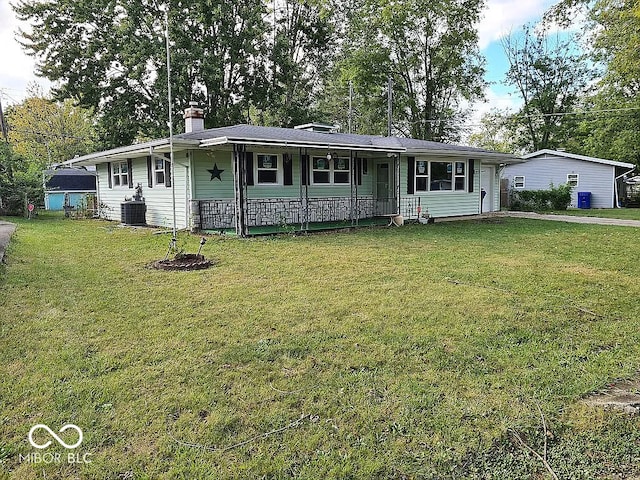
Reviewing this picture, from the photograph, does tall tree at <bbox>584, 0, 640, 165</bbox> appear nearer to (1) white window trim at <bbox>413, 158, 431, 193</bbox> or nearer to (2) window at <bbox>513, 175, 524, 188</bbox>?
(2) window at <bbox>513, 175, 524, 188</bbox>

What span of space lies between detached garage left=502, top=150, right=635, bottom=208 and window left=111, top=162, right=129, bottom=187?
17.9 metres

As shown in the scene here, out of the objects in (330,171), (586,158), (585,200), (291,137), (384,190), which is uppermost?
(586,158)

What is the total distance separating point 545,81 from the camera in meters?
33.1

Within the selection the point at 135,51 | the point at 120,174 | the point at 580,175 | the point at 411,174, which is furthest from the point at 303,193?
the point at 580,175

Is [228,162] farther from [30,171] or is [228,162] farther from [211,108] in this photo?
[211,108]

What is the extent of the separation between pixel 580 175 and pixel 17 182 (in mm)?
25068

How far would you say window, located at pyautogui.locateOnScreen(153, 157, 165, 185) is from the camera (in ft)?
43.8

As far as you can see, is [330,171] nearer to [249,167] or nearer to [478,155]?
[249,167]

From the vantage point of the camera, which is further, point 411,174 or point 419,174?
point 419,174

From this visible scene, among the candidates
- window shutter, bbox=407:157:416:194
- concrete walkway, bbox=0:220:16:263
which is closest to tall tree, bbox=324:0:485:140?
window shutter, bbox=407:157:416:194

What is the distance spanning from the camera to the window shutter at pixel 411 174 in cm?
1474

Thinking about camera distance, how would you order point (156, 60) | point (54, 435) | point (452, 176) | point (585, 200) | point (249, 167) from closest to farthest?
point (54, 435) < point (249, 167) < point (452, 176) < point (156, 60) < point (585, 200)

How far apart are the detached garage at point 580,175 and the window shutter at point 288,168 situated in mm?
14267

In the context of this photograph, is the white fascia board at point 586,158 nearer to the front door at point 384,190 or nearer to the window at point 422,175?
the window at point 422,175
